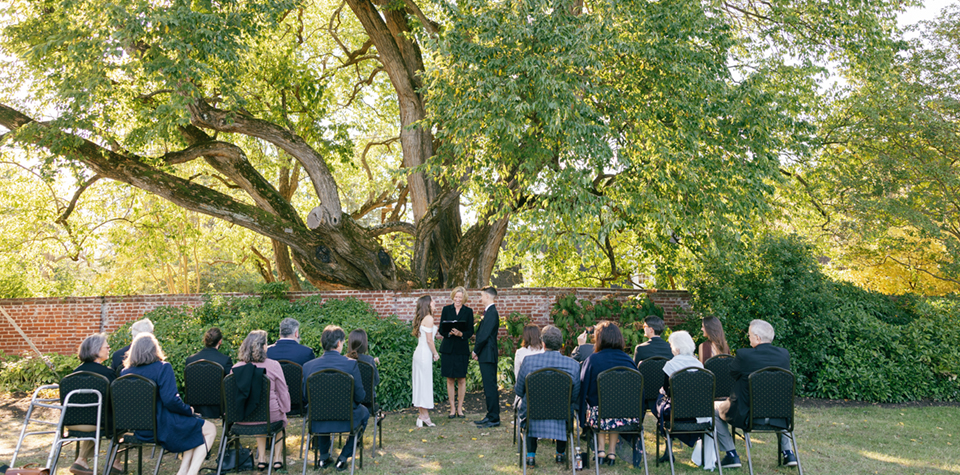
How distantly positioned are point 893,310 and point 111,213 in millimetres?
15750

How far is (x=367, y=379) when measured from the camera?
18.8ft

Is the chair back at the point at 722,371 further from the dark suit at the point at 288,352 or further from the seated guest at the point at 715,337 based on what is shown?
the dark suit at the point at 288,352

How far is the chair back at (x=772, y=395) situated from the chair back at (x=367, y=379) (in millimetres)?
3299

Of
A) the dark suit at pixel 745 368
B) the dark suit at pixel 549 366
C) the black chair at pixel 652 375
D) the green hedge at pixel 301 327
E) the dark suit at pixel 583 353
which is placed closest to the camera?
the dark suit at pixel 745 368

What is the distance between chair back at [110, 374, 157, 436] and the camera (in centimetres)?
468

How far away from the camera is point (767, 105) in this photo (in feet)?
28.6

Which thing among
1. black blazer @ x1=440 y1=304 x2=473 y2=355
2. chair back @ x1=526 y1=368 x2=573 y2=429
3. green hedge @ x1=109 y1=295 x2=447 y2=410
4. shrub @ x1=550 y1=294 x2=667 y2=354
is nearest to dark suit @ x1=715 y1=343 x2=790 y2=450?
chair back @ x1=526 y1=368 x2=573 y2=429

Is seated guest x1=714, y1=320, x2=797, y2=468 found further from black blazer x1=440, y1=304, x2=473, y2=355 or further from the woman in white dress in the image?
the woman in white dress

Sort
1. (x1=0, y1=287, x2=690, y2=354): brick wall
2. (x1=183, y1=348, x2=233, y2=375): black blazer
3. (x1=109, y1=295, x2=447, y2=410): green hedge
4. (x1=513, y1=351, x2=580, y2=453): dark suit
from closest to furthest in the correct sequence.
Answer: (x1=513, y1=351, x2=580, y2=453): dark suit → (x1=183, y1=348, x2=233, y2=375): black blazer → (x1=109, y1=295, x2=447, y2=410): green hedge → (x1=0, y1=287, x2=690, y2=354): brick wall

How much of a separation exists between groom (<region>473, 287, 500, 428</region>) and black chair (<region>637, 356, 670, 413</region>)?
1.97m

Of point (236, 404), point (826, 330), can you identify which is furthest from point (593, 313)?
point (236, 404)

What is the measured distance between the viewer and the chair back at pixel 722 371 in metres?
5.88

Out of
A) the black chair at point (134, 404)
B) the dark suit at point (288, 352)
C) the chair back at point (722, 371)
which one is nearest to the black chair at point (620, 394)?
the chair back at point (722, 371)

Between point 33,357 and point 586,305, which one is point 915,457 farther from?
point 33,357
